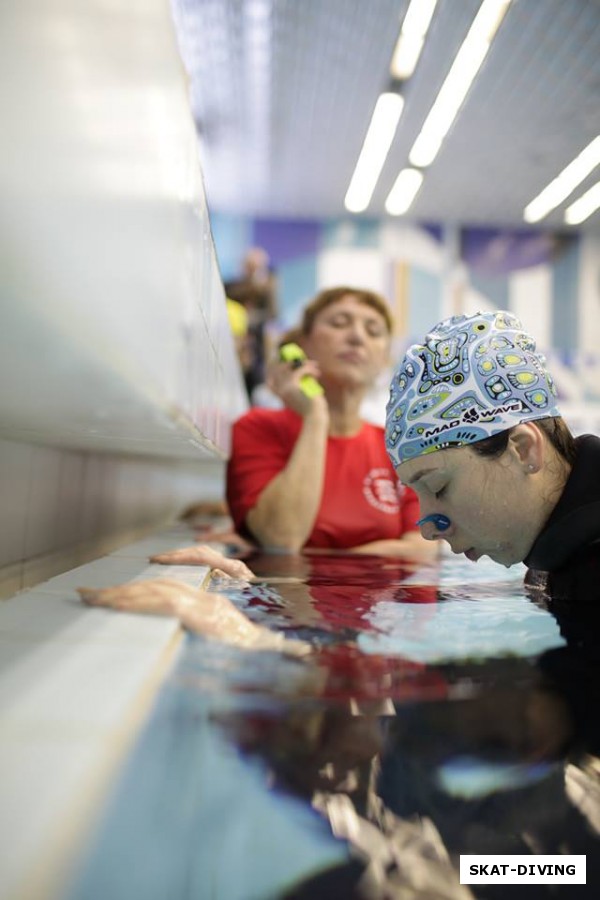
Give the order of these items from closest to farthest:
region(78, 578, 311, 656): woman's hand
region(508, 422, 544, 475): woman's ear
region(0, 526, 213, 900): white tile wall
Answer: region(0, 526, 213, 900): white tile wall → region(78, 578, 311, 656): woman's hand → region(508, 422, 544, 475): woman's ear

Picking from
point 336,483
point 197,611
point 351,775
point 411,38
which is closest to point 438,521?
point 197,611

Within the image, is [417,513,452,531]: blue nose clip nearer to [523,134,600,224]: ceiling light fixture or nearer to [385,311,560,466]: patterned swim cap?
[385,311,560,466]: patterned swim cap

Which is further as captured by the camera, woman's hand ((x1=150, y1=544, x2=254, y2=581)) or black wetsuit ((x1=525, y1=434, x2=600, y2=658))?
woman's hand ((x1=150, y1=544, x2=254, y2=581))

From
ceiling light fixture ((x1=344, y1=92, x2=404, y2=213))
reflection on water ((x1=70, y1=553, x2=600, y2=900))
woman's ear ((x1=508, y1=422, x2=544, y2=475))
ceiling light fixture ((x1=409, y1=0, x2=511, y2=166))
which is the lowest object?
reflection on water ((x1=70, y1=553, x2=600, y2=900))

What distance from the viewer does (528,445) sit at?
4.29ft

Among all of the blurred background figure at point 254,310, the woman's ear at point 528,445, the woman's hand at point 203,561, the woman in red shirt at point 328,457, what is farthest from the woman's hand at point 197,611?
the blurred background figure at point 254,310

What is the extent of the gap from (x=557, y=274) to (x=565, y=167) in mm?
6858

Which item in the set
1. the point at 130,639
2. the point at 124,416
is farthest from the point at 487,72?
the point at 130,639

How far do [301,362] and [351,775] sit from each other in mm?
2027

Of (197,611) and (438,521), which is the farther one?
(438,521)

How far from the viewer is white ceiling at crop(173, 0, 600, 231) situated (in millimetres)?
1904

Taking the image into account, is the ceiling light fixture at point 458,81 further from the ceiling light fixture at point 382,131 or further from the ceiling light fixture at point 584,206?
the ceiling light fixture at point 584,206

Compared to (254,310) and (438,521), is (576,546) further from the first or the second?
(254,310)

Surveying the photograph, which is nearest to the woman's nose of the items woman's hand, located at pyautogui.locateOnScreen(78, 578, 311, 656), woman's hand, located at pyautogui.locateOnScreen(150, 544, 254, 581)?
woman's hand, located at pyautogui.locateOnScreen(150, 544, 254, 581)
